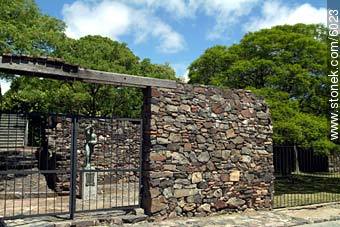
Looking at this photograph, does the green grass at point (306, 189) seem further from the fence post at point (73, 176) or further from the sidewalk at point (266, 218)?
the fence post at point (73, 176)

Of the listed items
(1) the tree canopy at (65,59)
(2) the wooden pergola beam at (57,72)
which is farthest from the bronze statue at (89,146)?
(2) the wooden pergola beam at (57,72)

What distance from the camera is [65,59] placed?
50.5 feet

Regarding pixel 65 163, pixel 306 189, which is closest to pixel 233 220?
pixel 65 163

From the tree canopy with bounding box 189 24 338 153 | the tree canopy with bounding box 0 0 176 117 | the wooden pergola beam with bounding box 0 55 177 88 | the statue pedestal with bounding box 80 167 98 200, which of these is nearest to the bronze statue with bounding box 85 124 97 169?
the statue pedestal with bounding box 80 167 98 200

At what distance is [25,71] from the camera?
7320mm

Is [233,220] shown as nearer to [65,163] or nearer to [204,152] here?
[204,152]

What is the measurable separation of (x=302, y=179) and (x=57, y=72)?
42.6ft

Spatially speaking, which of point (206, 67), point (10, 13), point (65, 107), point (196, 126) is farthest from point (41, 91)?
point (196, 126)

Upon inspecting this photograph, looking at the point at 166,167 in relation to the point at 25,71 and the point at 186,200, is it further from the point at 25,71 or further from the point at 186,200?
the point at 25,71

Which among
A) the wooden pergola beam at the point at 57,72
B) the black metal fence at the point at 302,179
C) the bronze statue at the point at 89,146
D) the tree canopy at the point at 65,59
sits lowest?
the black metal fence at the point at 302,179

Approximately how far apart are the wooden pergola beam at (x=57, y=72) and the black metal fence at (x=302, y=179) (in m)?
5.19

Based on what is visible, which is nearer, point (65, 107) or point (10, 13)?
point (10, 13)

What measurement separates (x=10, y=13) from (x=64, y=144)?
14.1 ft

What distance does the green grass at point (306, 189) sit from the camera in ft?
39.8
